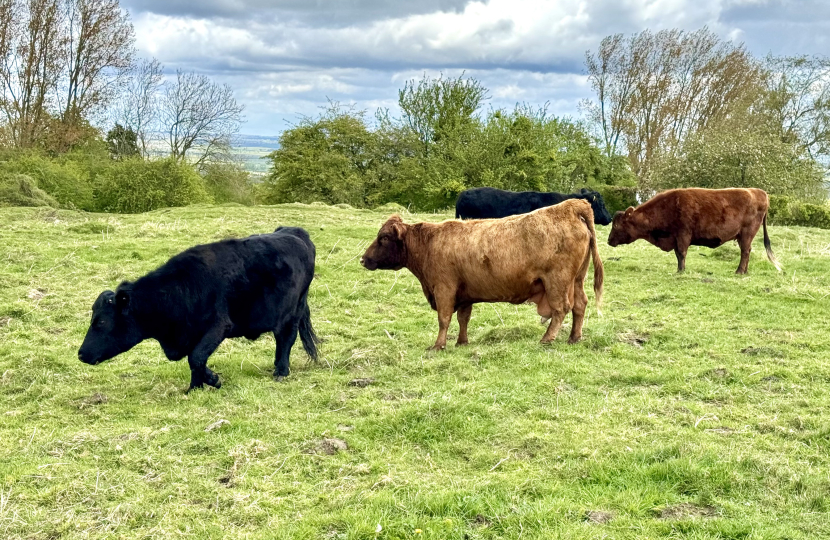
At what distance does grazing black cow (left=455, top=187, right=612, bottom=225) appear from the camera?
20.2 m

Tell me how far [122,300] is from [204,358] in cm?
113

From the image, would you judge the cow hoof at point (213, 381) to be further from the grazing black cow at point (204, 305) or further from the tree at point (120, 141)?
the tree at point (120, 141)

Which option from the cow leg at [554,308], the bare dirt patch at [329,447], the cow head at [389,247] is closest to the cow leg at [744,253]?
the cow leg at [554,308]

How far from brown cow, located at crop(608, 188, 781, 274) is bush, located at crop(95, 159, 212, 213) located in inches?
1005

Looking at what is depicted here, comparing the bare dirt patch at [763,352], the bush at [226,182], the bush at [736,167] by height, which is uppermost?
the bush at [736,167]

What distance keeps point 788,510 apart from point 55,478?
5.25 m

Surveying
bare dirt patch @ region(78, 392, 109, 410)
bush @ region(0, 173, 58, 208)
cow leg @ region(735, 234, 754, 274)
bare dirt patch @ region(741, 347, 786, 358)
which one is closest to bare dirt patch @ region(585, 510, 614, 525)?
bare dirt patch @ region(741, 347, 786, 358)

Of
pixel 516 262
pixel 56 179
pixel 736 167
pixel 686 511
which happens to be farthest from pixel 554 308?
pixel 56 179

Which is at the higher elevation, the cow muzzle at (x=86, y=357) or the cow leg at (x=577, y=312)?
the cow leg at (x=577, y=312)

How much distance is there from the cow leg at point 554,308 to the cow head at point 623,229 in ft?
24.5

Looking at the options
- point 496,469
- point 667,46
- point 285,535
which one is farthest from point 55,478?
point 667,46

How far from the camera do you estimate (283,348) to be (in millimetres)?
8828

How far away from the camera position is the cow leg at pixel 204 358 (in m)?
7.89

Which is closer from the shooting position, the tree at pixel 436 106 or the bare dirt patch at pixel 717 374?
the bare dirt patch at pixel 717 374
